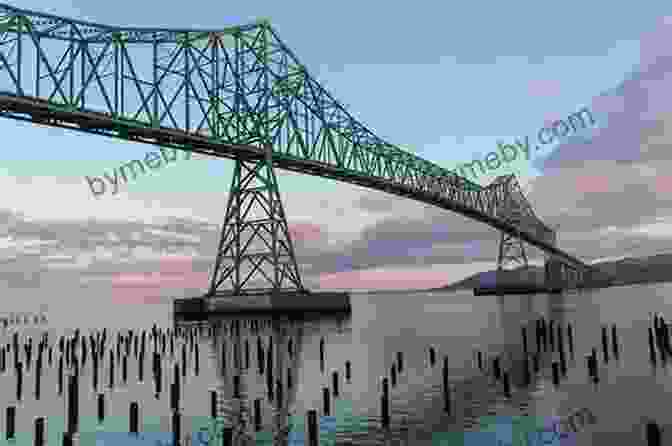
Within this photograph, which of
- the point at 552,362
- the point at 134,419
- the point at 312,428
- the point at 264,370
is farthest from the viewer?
the point at 264,370

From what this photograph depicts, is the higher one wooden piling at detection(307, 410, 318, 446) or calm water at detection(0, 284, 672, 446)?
wooden piling at detection(307, 410, 318, 446)

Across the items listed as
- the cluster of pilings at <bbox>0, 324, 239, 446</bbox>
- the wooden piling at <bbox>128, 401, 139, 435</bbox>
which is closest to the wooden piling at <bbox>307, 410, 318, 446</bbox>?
the cluster of pilings at <bbox>0, 324, 239, 446</bbox>

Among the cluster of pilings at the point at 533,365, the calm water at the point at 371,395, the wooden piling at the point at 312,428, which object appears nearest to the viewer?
the wooden piling at the point at 312,428

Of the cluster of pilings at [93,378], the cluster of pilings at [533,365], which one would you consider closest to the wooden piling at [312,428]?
the cluster of pilings at [93,378]

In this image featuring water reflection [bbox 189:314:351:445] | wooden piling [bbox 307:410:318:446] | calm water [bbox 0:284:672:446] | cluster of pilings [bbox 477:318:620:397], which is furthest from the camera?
cluster of pilings [bbox 477:318:620:397]

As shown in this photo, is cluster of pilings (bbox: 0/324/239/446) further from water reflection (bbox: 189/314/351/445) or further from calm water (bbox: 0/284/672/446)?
water reflection (bbox: 189/314/351/445)

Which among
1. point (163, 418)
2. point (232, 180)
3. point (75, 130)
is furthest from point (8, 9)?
point (163, 418)

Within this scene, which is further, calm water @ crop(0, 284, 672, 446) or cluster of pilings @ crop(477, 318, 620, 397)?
cluster of pilings @ crop(477, 318, 620, 397)

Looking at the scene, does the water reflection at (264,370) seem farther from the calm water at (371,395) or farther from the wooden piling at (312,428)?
the wooden piling at (312,428)

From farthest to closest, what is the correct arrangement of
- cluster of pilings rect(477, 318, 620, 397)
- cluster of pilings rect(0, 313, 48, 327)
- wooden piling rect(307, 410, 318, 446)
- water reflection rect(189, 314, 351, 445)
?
cluster of pilings rect(0, 313, 48, 327) < cluster of pilings rect(477, 318, 620, 397) < water reflection rect(189, 314, 351, 445) < wooden piling rect(307, 410, 318, 446)

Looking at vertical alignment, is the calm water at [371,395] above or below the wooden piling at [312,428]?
below

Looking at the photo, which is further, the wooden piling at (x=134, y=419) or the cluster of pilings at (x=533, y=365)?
the cluster of pilings at (x=533, y=365)

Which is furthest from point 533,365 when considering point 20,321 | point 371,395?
point 20,321

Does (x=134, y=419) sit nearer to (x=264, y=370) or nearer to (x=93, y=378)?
(x=93, y=378)
